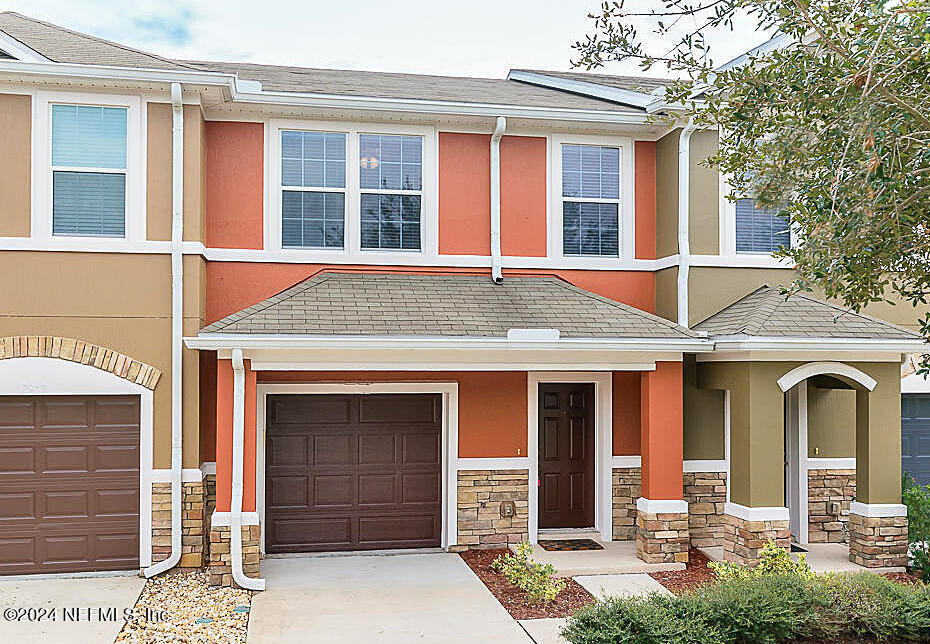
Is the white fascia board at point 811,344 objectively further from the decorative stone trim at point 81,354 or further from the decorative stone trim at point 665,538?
the decorative stone trim at point 81,354

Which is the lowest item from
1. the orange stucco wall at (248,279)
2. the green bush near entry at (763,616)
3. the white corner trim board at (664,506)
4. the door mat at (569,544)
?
the door mat at (569,544)

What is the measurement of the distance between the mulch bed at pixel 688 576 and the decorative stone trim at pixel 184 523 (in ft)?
17.4

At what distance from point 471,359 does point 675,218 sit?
364 cm

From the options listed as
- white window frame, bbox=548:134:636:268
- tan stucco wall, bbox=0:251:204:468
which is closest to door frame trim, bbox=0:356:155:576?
tan stucco wall, bbox=0:251:204:468

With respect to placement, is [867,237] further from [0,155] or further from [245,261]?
[0,155]

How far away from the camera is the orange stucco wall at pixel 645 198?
12078 mm

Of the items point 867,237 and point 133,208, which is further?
point 133,208

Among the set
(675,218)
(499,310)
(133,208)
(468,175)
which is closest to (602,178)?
(675,218)

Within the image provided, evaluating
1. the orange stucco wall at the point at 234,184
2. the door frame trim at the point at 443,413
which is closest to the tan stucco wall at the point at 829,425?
the door frame trim at the point at 443,413

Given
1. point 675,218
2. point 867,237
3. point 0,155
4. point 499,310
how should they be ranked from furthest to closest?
point 675,218 → point 499,310 → point 0,155 → point 867,237

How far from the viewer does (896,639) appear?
274 inches

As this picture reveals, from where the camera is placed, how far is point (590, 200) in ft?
39.2


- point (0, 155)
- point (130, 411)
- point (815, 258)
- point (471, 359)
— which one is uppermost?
point (0, 155)

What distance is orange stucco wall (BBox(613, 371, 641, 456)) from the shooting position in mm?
11758
